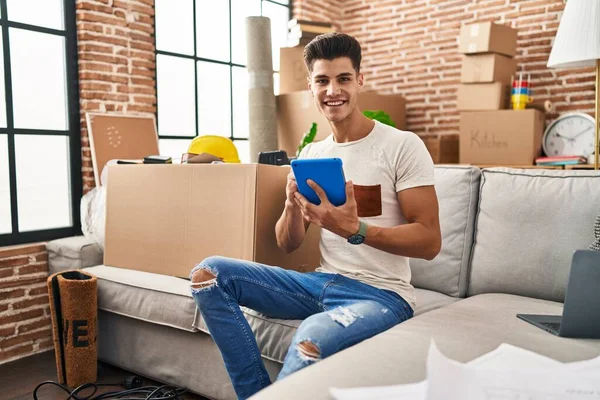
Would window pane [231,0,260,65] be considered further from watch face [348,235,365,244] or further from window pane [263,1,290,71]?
watch face [348,235,365,244]

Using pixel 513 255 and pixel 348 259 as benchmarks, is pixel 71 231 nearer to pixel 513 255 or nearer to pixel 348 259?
pixel 348 259

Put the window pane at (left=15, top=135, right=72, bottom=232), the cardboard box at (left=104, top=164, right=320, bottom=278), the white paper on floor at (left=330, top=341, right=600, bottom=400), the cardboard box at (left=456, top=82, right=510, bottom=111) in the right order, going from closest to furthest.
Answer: the white paper on floor at (left=330, top=341, right=600, bottom=400) → the cardboard box at (left=104, top=164, right=320, bottom=278) → the window pane at (left=15, top=135, right=72, bottom=232) → the cardboard box at (left=456, top=82, right=510, bottom=111)

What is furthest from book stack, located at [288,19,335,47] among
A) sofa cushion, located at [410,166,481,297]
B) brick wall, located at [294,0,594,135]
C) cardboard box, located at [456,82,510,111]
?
sofa cushion, located at [410,166,481,297]

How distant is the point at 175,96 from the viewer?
12.1 feet

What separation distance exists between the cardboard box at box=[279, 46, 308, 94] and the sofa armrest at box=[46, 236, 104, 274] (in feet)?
6.35

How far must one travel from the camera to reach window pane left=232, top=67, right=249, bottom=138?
4.19m

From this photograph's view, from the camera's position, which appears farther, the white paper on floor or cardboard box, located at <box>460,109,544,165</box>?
cardboard box, located at <box>460,109,544,165</box>

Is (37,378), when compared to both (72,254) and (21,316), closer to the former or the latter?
(21,316)

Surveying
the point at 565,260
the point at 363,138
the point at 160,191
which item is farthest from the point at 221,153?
the point at 565,260

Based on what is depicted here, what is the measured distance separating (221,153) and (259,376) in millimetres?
1138

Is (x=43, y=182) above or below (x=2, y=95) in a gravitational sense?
below

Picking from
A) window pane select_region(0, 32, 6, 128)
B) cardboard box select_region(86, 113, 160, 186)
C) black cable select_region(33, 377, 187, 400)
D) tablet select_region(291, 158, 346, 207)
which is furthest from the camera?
cardboard box select_region(86, 113, 160, 186)

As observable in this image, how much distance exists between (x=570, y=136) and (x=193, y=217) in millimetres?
2805

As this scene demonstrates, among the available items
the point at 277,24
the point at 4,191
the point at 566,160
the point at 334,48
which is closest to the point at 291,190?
the point at 334,48
